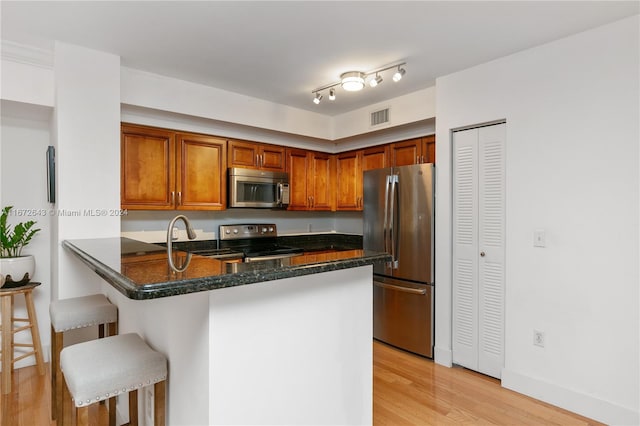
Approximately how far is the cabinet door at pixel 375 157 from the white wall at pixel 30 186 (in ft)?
10.0

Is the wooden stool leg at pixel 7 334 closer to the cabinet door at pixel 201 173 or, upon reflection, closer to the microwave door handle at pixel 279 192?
the cabinet door at pixel 201 173

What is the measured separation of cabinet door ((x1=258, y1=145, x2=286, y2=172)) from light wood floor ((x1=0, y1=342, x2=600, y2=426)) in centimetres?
233

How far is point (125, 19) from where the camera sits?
2.19m

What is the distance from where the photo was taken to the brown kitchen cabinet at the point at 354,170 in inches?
161

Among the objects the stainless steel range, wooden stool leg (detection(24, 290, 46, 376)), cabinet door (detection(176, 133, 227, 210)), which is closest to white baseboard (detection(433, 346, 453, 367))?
the stainless steel range

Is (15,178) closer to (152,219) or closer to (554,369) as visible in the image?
(152,219)

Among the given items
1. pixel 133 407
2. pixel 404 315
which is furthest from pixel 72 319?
pixel 404 315

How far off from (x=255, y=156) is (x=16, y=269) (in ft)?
7.41

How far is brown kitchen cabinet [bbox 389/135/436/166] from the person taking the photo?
3578mm

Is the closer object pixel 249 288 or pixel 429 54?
pixel 249 288

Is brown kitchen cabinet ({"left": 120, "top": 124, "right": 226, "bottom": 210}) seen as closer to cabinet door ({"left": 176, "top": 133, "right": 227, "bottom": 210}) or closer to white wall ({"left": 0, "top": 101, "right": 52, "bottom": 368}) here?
cabinet door ({"left": 176, "top": 133, "right": 227, "bottom": 210})

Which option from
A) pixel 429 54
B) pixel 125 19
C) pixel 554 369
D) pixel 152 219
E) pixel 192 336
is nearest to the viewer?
pixel 192 336

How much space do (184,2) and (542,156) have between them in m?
2.53

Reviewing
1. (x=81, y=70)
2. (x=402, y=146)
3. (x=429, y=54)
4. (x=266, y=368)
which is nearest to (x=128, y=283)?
(x=266, y=368)
